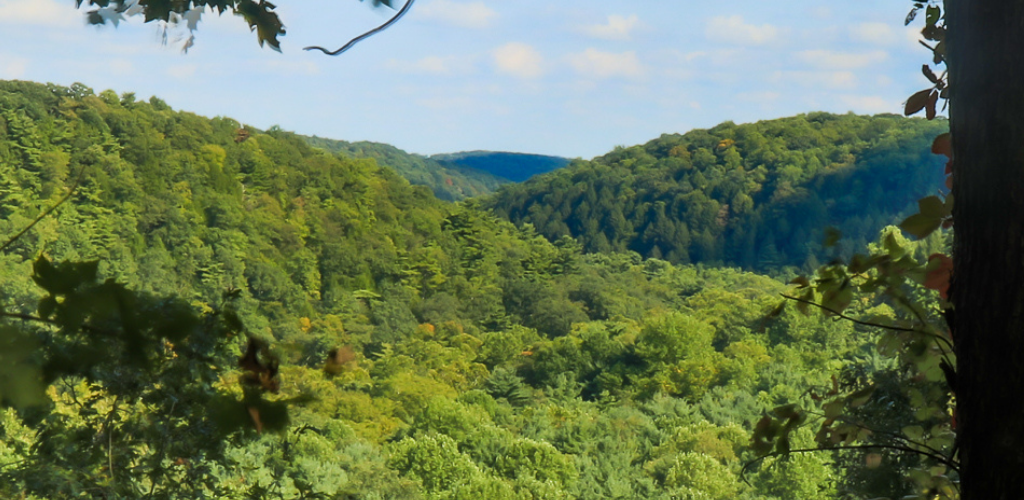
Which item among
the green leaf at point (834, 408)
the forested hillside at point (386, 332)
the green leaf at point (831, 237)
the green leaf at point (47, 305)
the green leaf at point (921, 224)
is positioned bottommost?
the forested hillside at point (386, 332)

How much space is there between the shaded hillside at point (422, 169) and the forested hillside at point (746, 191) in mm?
14010

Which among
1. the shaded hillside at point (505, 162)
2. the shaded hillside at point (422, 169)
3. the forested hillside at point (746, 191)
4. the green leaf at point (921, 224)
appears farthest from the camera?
the shaded hillside at point (505, 162)

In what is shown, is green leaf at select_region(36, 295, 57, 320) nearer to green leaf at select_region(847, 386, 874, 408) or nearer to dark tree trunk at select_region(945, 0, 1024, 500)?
dark tree trunk at select_region(945, 0, 1024, 500)

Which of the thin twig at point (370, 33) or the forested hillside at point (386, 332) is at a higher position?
the thin twig at point (370, 33)

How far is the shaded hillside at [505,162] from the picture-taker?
89.6 metres

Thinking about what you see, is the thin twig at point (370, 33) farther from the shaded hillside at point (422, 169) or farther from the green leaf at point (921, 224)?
the shaded hillside at point (422, 169)

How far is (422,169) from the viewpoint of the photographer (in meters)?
72.5

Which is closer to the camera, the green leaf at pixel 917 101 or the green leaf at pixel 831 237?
the green leaf at pixel 831 237

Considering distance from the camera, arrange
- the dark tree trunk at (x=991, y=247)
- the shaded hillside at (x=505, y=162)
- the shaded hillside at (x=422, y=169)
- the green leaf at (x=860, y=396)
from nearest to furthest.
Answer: the dark tree trunk at (x=991, y=247) → the green leaf at (x=860, y=396) → the shaded hillside at (x=422, y=169) → the shaded hillside at (x=505, y=162)

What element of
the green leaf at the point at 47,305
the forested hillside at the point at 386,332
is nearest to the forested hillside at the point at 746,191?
the forested hillside at the point at 386,332

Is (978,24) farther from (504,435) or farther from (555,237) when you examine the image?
(555,237)

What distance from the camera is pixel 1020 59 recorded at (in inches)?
31.5

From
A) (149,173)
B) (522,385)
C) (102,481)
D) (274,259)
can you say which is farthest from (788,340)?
(102,481)

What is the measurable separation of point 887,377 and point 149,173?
30.9 metres
